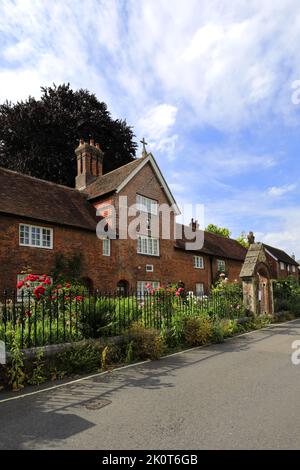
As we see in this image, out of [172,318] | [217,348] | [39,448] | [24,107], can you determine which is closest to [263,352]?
[217,348]

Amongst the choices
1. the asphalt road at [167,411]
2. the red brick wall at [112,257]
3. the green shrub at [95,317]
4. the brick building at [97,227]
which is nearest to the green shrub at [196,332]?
the asphalt road at [167,411]

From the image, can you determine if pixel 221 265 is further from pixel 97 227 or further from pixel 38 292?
pixel 38 292

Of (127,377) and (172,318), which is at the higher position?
(172,318)

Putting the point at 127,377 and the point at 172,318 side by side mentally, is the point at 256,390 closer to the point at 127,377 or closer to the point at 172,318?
the point at 127,377

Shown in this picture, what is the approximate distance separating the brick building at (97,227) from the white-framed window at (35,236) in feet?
0.16

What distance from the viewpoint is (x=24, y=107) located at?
101 ft

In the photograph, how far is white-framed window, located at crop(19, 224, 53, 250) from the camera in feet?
57.5

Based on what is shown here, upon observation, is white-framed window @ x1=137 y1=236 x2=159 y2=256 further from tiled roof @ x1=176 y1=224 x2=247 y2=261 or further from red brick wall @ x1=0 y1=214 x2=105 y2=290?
red brick wall @ x1=0 y1=214 x2=105 y2=290

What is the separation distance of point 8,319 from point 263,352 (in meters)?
6.56

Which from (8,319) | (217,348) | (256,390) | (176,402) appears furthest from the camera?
(217,348)

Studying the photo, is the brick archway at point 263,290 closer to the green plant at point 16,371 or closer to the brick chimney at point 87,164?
the green plant at point 16,371

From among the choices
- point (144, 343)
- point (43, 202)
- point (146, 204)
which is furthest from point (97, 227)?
point (144, 343)

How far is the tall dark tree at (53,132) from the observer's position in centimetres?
3064

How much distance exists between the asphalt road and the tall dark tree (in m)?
26.5
